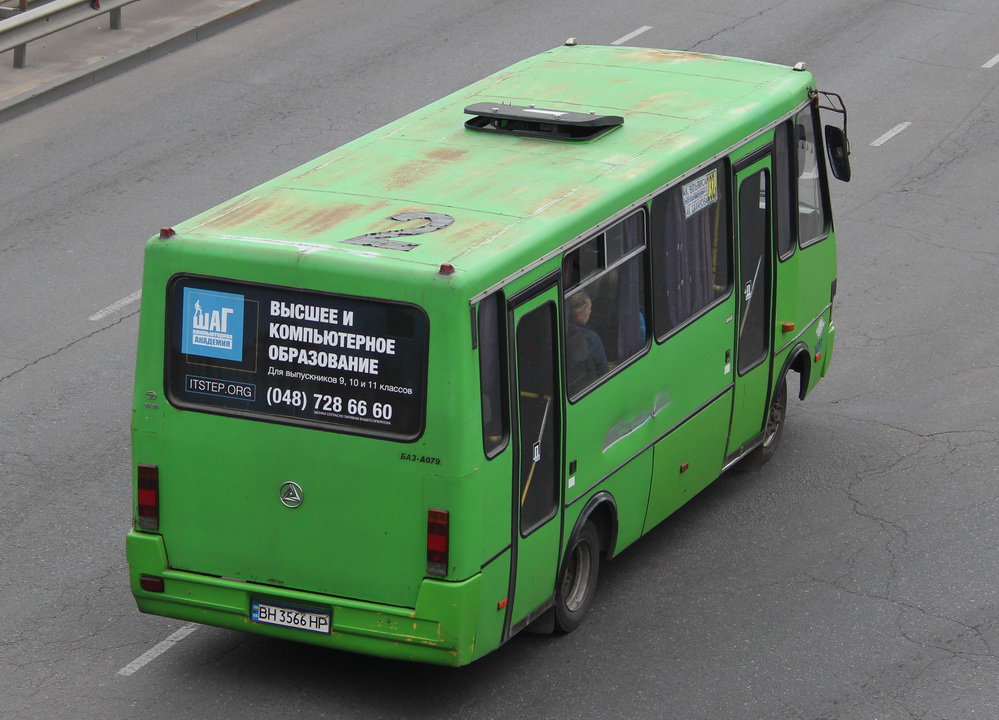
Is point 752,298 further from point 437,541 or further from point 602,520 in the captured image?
point 437,541

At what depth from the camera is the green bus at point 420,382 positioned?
314 inches

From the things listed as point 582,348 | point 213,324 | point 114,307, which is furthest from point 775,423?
point 114,307

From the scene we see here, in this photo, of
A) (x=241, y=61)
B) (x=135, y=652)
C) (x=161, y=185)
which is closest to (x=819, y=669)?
(x=135, y=652)

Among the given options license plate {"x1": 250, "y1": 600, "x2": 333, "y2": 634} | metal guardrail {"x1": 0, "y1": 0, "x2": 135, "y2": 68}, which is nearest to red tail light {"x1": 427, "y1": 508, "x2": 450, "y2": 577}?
license plate {"x1": 250, "y1": 600, "x2": 333, "y2": 634}

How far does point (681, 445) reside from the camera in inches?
403

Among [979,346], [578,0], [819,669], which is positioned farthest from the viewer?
[578,0]

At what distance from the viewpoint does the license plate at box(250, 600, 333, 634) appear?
8.36 m

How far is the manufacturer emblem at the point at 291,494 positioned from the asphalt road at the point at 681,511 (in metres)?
1.11

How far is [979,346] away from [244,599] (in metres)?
7.32

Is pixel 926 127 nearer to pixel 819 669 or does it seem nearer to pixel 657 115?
pixel 657 115

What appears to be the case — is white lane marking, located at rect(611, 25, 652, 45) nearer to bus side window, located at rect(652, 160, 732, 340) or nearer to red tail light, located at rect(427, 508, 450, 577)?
bus side window, located at rect(652, 160, 732, 340)

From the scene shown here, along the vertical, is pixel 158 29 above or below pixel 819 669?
above

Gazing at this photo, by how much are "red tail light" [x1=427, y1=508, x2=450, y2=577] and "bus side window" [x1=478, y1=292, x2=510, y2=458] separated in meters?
0.37

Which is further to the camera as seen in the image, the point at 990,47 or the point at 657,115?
the point at 990,47
